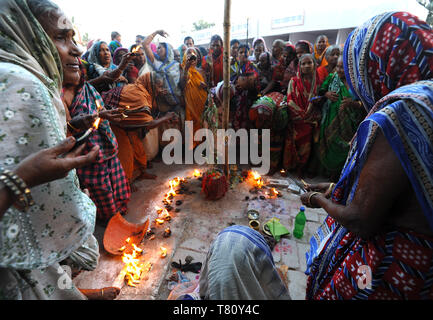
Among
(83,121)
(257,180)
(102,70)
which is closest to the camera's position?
(83,121)

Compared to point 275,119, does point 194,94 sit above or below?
above

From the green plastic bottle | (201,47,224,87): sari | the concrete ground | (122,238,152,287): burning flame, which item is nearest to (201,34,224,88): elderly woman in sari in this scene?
(201,47,224,87): sari

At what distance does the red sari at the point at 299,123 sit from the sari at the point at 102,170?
3.88m

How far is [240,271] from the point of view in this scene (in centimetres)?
106

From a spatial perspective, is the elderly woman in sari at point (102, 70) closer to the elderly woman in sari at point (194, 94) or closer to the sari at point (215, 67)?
the elderly woman in sari at point (194, 94)

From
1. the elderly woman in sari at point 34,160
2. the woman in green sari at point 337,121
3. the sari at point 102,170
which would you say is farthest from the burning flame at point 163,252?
the woman in green sari at point 337,121

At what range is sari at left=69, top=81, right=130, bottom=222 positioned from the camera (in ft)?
9.29

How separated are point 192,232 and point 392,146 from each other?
9.82 ft

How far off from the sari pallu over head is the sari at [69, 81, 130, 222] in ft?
5.16

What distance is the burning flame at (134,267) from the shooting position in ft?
8.48

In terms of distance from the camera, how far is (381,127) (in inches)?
41.6

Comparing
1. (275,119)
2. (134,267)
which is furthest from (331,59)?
(134,267)

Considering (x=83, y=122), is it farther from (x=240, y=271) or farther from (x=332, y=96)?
(x=332, y=96)

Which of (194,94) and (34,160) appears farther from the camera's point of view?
(194,94)
